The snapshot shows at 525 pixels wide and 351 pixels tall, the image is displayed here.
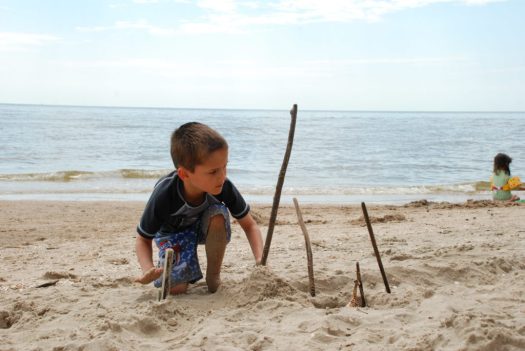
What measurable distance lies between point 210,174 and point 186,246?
0.66 metres

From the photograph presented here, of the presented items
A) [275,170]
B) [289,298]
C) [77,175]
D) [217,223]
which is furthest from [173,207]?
[275,170]

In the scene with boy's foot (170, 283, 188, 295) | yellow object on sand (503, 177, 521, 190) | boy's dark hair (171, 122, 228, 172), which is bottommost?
yellow object on sand (503, 177, 521, 190)

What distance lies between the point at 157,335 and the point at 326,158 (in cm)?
1616

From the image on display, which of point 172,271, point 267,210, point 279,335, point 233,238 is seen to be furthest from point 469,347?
point 267,210

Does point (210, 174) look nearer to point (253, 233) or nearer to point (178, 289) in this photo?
point (253, 233)

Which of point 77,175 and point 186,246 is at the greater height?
point 186,246

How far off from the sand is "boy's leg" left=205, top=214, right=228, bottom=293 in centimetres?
10

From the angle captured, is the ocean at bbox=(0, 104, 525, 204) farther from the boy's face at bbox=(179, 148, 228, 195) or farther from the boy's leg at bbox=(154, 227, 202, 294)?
the boy's face at bbox=(179, 148, 228, 195)

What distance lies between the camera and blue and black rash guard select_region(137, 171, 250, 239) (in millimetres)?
3395

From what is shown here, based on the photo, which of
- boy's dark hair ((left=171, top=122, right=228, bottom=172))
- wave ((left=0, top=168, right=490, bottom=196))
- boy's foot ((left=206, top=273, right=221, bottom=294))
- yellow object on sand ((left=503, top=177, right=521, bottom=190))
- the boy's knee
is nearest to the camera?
boy's dark hair ((left=171, top=122, right=228, bottom=172))

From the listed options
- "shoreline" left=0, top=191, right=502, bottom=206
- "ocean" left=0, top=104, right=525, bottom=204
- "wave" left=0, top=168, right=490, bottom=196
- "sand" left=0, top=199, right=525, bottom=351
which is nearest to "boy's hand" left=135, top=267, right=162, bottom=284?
"sand" left=0, top=199, right=525, bottom=351

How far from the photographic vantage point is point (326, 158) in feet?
61.7

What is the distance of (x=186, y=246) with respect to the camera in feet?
11.9

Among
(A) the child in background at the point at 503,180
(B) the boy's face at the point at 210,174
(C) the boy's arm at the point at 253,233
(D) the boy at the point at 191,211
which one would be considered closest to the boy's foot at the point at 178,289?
(D) the boy at the point at 191,211
